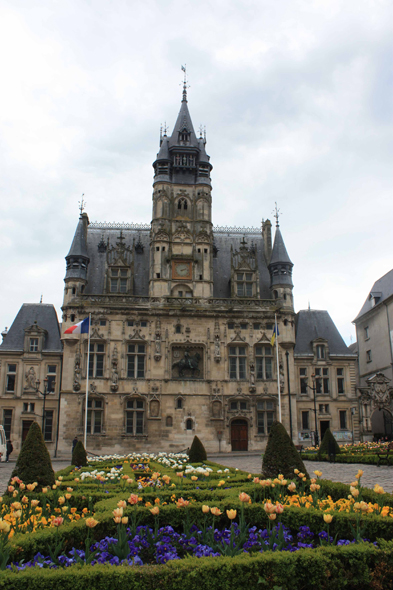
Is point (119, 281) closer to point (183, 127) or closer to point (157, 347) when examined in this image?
point (157, 347)

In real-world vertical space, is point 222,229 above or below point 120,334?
above

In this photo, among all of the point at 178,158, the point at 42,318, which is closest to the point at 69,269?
the point at 42,318

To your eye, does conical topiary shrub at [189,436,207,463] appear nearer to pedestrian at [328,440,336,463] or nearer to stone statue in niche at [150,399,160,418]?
pedestrian at [328,440,336,463]

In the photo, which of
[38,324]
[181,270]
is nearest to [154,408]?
[181,270]

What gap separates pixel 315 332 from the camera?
51.1 metres

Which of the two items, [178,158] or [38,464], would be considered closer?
[38,464]

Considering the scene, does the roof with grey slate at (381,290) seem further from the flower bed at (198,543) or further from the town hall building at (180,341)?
the flower bed at (198,543)

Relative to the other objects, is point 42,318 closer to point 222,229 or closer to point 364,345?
point 222,229

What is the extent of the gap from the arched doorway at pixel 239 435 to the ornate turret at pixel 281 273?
12069 millimetres

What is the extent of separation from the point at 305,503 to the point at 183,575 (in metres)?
4.79

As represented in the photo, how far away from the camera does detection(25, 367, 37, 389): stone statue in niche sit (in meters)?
45.3

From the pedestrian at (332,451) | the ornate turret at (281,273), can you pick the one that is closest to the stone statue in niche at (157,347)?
the ornate turret at (281,273)

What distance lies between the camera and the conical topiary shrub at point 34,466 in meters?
14.2

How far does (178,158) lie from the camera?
167ft
